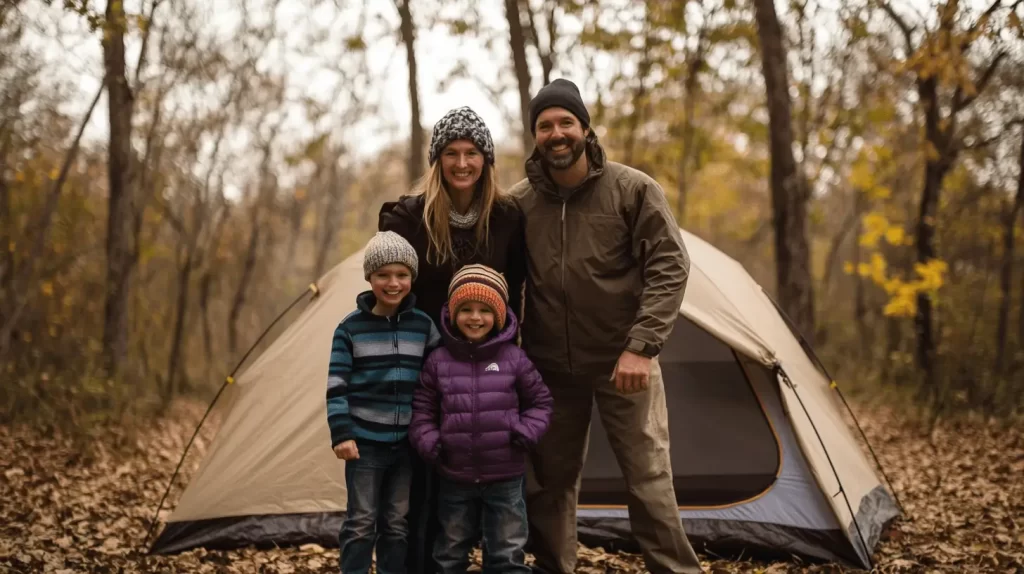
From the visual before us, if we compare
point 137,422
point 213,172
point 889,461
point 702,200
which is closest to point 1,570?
point 137,422

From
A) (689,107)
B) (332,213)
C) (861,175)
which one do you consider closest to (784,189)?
(861,175)

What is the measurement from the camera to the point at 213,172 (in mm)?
11680

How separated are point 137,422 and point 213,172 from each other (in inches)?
219

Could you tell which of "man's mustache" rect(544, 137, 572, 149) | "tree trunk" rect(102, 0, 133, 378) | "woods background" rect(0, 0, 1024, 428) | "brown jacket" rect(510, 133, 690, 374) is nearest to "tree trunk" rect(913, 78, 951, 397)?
"woods background" rect(0, 0, 1024, 428)

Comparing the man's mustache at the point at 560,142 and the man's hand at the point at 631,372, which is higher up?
the man's mustache at the point at 560,142

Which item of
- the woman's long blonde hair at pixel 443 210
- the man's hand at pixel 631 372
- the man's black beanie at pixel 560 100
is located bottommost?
the man's hand at pixel 631 372

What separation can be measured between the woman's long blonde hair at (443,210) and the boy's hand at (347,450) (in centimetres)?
72

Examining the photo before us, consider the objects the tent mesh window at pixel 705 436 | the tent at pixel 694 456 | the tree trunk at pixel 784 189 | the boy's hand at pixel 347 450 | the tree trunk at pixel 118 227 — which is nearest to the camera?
the boy's hand at pixel 347 450

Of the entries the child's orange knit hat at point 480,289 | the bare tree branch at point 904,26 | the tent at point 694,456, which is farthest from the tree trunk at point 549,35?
the child's orange knit hat at point 480,289

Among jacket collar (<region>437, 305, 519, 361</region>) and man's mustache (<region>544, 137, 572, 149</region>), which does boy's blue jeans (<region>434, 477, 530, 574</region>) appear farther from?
man's mustache (<region>544, 137, 572, 149</region>)

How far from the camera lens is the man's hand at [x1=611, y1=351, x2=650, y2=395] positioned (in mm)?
2885

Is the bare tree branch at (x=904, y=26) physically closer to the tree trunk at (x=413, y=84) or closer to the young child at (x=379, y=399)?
the tree trunk at (x=413, y=84)

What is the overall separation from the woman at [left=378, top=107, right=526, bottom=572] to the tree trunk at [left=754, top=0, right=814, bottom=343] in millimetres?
4373

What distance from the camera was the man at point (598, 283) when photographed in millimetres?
3084
